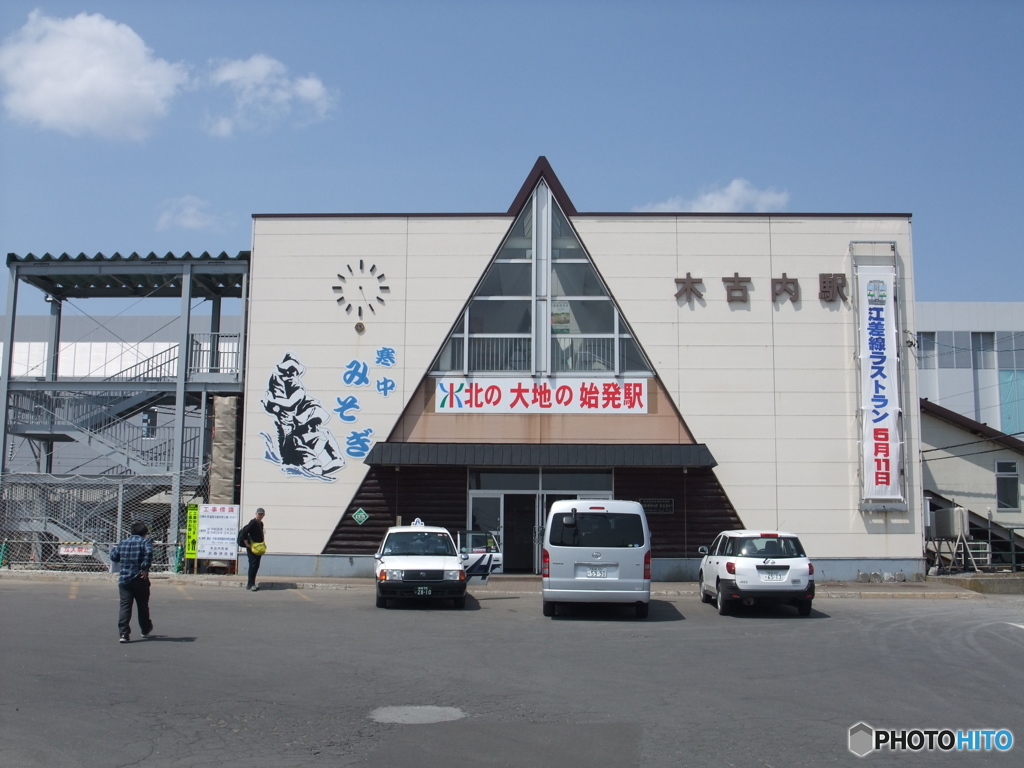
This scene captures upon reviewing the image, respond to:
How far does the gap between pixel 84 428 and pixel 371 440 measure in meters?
8.67

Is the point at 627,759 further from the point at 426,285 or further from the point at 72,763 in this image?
the point at 426,285

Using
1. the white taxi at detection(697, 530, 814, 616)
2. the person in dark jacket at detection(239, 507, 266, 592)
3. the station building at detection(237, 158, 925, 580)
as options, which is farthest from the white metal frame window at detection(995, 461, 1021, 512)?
the person in dark jacket at detection(239, 507, 266, 592)

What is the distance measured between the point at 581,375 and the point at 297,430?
7.45 m

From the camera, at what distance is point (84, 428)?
25922mm

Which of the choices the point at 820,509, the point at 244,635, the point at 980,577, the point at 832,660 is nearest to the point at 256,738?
the point at 244,635

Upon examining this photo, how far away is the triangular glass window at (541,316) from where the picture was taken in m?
24.0

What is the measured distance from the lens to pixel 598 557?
16.2 meters

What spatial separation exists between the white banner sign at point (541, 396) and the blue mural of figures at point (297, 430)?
2.93 metres

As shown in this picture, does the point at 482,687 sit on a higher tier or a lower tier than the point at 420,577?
lower

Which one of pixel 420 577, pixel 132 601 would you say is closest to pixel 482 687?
pixel 132 601

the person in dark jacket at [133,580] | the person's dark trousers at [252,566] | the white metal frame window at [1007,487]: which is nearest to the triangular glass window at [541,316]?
the person's dark trousers at [252,566]

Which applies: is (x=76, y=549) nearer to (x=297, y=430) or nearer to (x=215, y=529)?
(x=215, y=529)

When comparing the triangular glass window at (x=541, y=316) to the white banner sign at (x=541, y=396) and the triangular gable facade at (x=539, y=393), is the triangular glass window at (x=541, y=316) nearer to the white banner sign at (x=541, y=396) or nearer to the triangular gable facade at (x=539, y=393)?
the triangular gable facade at (x=539, y=393)

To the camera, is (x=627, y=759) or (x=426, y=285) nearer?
(x=627, y=759)
